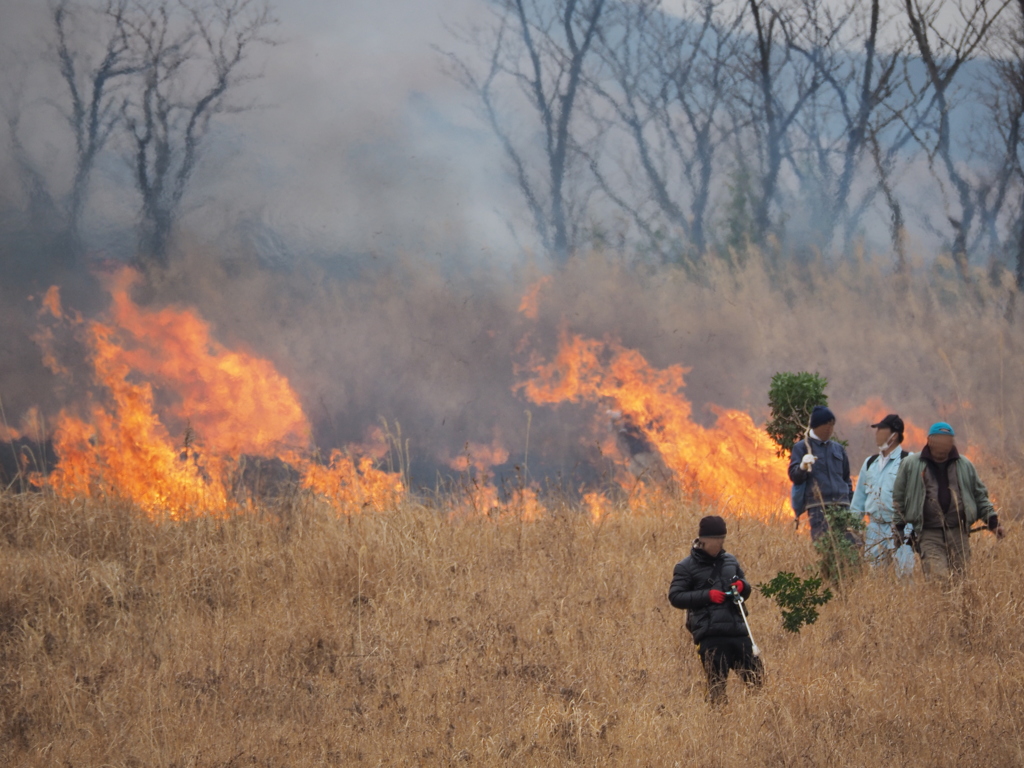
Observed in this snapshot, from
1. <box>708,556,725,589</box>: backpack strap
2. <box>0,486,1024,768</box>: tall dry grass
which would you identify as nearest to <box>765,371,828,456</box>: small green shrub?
<box>0,486,1024,768</box>: tall dry grass

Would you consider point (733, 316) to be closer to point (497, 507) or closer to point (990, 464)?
point (990, 464)

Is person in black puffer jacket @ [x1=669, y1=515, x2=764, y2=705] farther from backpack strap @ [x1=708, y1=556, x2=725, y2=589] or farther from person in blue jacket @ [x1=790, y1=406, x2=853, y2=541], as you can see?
person in blue jacket @ [x1=790, y1=406, x2=853, y2=541]

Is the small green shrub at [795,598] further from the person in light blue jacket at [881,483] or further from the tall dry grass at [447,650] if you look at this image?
the person in light blue jacket at [881,483]

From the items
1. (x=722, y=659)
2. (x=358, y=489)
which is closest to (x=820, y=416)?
(x=722, y=659)

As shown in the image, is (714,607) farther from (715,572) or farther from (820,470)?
(820,470)

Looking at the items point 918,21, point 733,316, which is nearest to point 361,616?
point 733,316

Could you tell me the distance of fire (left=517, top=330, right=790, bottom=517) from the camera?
12.0 metres

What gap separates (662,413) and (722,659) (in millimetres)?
8719

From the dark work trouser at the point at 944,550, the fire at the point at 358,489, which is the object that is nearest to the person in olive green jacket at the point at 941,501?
the dark work trouser at the point at 944,550

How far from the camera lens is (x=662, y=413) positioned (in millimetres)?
12820

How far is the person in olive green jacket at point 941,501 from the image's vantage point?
5676 millimetres

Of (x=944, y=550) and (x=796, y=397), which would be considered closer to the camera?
(x=944, y=550)

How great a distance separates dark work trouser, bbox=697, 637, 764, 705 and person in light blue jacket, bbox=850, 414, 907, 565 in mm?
2663

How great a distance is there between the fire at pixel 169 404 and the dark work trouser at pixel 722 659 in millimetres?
7639
